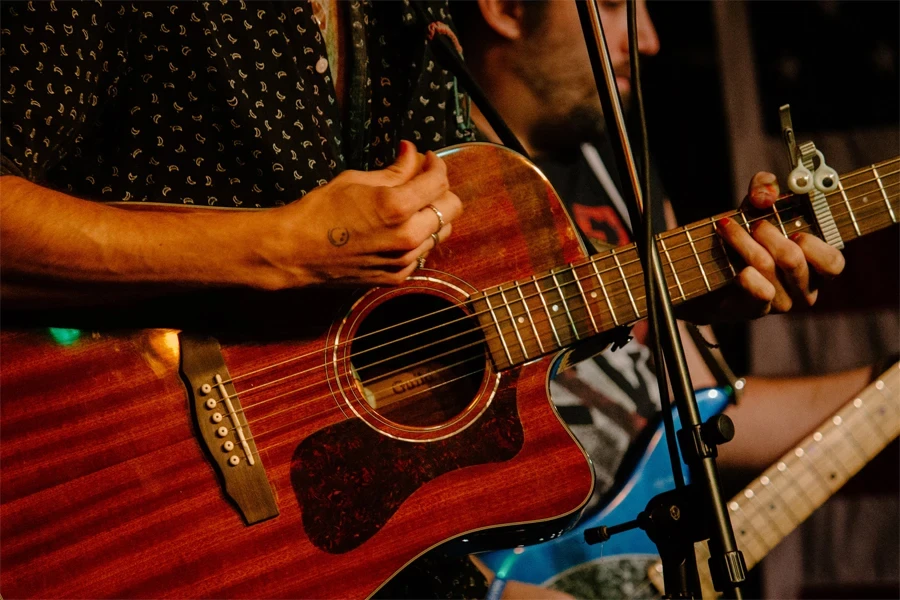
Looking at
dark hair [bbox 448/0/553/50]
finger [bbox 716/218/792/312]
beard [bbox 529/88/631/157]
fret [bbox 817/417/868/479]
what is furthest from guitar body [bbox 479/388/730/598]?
dark hair [bbox 448/0/553/50]

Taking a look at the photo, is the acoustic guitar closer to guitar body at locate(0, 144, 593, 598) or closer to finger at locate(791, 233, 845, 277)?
guitar body at locate(0, 144, 593, 598)

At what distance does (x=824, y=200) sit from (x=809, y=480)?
3.36ft

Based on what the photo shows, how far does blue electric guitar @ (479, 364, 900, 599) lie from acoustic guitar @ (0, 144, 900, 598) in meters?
0.83

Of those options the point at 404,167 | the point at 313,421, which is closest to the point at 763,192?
the point at 404,167

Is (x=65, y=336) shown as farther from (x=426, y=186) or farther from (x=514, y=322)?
(x=514, y=322)

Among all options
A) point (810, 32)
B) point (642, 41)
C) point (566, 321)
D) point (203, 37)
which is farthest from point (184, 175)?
point (810, 32)

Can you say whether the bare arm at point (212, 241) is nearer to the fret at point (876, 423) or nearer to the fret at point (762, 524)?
the fret at point (762, 524)

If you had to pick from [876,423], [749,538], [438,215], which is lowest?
[749,538]

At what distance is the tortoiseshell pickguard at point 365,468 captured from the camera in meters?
1.10

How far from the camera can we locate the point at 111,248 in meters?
1.03

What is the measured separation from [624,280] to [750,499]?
111 cm

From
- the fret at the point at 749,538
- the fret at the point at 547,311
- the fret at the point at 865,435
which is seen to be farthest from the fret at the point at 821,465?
the fret at the point at 547,311

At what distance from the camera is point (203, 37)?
1.18m

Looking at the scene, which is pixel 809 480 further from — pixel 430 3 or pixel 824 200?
pixel 430 3
